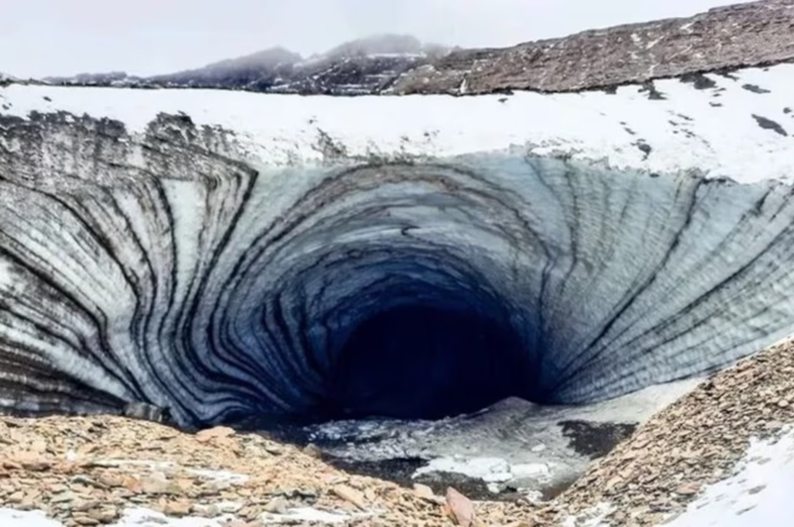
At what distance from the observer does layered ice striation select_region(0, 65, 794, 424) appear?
7.78m

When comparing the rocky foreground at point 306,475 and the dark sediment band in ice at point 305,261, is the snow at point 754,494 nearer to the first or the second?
the rocky foreground at point 306,475

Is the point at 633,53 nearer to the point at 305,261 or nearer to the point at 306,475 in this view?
the point at 305,261

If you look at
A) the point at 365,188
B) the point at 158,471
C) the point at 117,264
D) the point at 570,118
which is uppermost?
the point at 570,118

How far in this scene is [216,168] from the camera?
8.23 m

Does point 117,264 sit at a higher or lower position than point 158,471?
higher

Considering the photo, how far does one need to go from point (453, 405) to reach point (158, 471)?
6.26 meters

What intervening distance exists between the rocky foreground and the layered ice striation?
6.10ft

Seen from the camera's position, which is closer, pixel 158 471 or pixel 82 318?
pixel 158 471

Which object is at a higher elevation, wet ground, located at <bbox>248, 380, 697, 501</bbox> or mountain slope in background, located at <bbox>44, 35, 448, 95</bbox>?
mountain slope in background, located at <bbox>44, 35, 448, 95</bbox>

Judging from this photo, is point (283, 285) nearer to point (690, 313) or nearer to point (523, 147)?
point (523, 147)

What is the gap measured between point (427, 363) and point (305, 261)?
2.53 metres

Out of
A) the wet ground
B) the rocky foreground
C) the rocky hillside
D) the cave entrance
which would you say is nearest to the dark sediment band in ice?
the wet ground

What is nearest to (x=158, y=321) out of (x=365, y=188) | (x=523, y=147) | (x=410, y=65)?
(x=365, y=188)

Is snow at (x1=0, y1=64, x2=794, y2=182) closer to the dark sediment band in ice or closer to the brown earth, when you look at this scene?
the dark sediment band in ice
